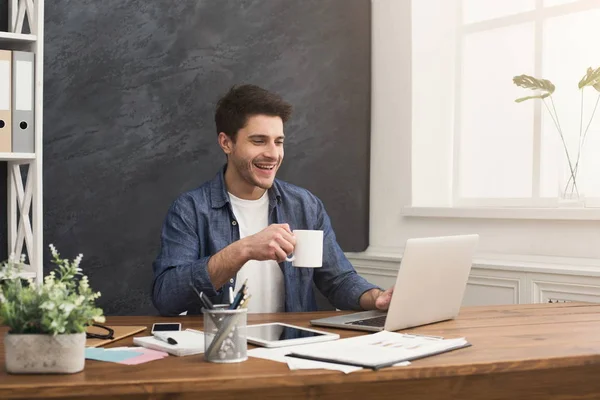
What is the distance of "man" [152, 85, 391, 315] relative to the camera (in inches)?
98.5

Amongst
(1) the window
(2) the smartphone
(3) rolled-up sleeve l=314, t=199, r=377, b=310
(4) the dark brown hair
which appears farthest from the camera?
(1) the window

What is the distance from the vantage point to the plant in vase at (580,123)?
3.20m

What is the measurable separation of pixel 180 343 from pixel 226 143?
132cm

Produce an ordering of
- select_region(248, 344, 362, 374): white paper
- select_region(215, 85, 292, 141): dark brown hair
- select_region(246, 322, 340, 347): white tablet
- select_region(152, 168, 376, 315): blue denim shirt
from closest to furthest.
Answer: select_region(248, 344, 362, 374): white paper → select_region(246, 322, 340, 347): white tablet → select_region(152, 168, 376, 315): blue denim shirt → select_region(215, 85, 292, 141): dark brown hair

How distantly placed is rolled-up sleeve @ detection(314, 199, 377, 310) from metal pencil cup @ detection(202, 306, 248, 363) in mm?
1057

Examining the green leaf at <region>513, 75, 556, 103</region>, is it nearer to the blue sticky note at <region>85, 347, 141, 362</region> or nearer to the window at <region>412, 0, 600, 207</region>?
the window at <region>412, 0, 600, 207</region>

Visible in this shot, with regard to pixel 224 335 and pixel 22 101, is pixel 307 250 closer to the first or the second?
pixel 224 335

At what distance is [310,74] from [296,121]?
9.3 inches

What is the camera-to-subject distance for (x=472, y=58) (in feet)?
12.8

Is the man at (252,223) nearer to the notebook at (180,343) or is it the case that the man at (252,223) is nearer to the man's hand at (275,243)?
the man's hand at (275,243)

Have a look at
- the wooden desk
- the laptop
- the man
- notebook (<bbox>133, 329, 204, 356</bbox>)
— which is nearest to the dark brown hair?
the man

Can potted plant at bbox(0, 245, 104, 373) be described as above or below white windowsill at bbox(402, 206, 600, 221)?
below

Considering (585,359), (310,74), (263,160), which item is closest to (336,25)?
(310,74)

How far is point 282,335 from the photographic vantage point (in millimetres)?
1807
